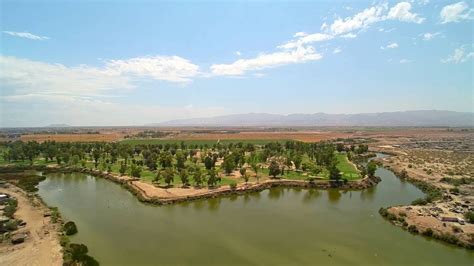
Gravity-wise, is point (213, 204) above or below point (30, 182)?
below

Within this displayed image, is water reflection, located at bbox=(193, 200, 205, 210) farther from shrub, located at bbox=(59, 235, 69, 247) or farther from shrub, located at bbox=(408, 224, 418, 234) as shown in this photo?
shrub, located at bbox=(408, 224, 418, 234)

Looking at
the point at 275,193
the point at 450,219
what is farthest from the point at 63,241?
the point at 450,219

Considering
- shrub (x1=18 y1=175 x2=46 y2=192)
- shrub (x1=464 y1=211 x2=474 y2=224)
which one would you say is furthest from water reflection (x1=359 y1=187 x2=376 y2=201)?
shrub (x1=18 y1=175 x2=46 y2=192)

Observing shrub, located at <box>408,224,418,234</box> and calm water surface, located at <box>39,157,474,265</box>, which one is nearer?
calm water surface, located at <box>39,157,474,265</box>

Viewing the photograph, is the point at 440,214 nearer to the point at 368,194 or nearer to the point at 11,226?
the point at 368,194

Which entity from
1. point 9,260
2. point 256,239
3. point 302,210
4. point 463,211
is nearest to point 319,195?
point 302,210

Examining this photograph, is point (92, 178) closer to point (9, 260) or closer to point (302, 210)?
point (9, 260)

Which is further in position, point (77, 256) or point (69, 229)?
point (69, 229)
